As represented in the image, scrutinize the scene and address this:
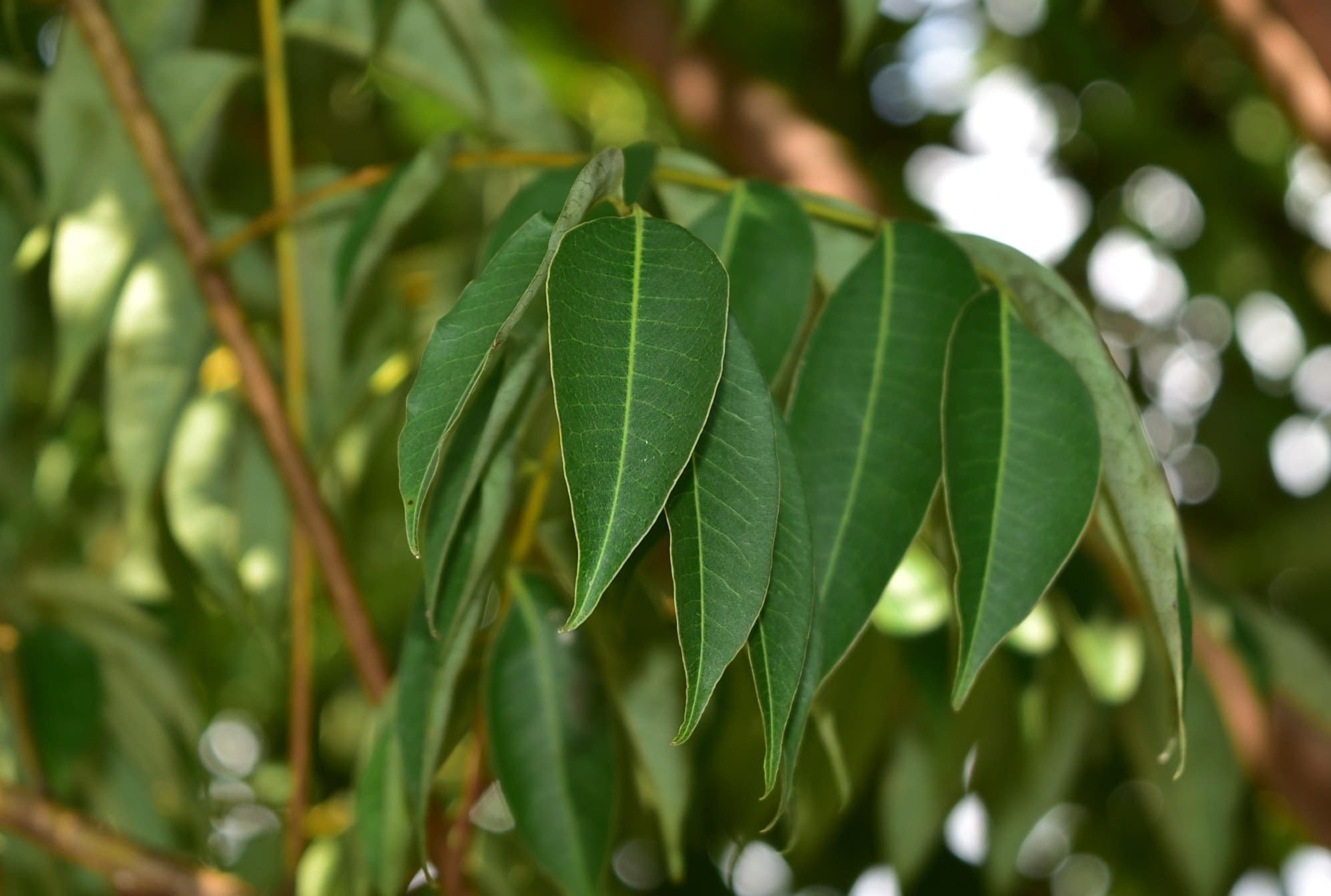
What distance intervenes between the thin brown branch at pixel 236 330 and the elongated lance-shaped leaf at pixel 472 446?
0.47ft

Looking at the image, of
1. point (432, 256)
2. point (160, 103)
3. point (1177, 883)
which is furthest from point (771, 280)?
point (1177, 883)

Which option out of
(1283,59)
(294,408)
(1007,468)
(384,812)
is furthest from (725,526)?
(1283,59)

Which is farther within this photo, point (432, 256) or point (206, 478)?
point (432, 256)

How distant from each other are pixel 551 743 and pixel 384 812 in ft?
0.25

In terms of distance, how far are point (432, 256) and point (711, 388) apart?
0.84 metres

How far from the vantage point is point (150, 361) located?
2.23 ft

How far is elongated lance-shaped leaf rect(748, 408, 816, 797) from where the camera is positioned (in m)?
0.36

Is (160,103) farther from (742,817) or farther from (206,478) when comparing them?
(742,817)

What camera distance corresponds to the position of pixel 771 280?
0.49 m

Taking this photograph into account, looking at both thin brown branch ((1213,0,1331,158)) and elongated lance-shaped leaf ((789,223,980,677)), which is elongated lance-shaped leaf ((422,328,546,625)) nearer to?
elongated lance-shaped leaf ((789,223,980,677))

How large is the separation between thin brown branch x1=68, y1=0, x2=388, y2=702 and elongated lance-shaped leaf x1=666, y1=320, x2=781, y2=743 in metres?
0.27

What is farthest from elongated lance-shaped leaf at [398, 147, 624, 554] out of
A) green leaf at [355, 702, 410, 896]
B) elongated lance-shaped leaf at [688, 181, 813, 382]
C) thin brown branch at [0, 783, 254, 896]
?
thin brown branch at [0, 783, 254, 896]

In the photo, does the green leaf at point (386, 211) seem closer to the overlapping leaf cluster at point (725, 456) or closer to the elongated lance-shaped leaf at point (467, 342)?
the overlapping leaf cluster at point (725, 456)

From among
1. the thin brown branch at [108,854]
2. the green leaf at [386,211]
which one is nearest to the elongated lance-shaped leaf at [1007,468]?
the green leaf at [386,211]
